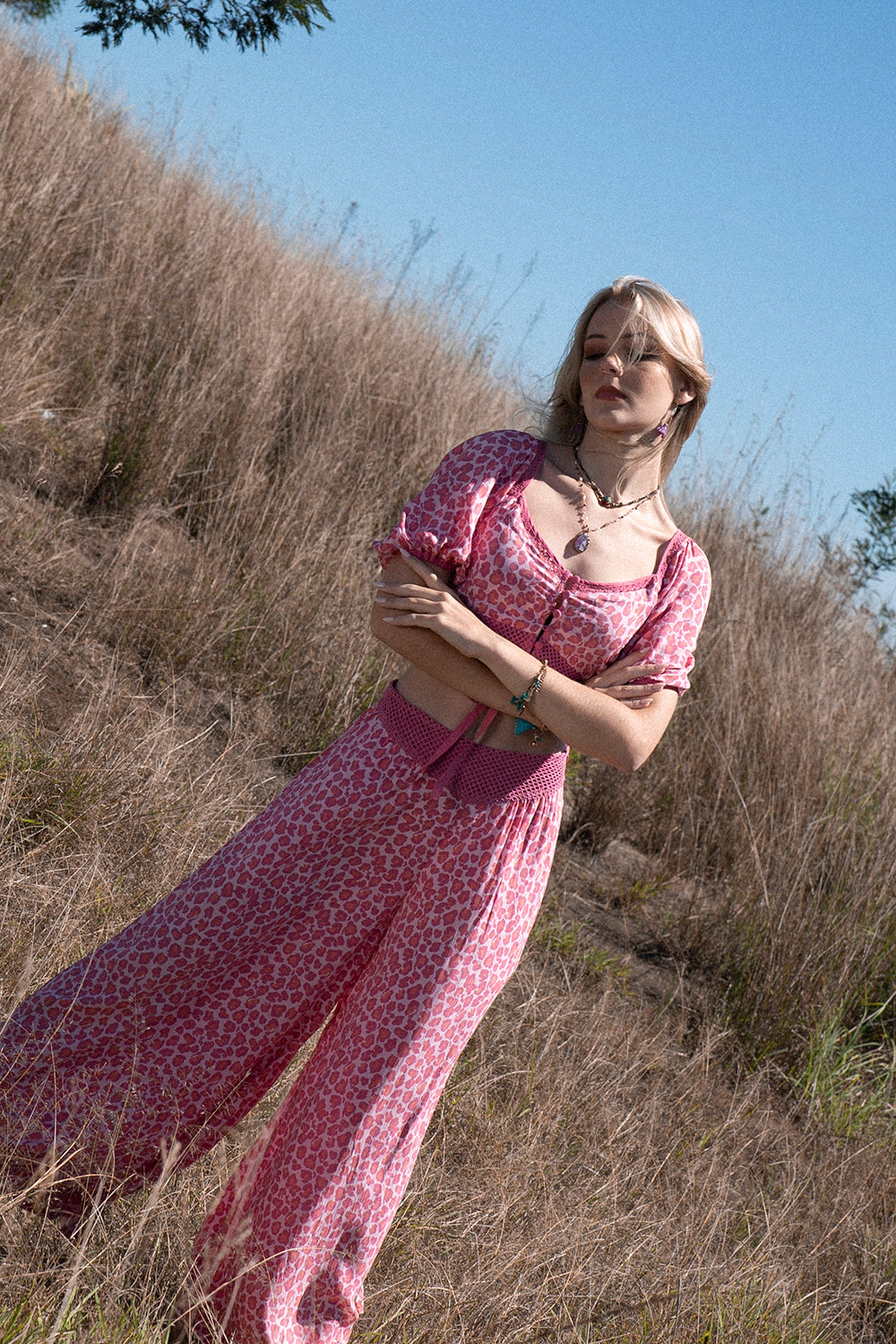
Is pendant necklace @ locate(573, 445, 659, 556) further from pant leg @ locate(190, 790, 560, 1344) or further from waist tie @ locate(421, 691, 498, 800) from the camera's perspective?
pant leg @ locate(190, 790, 560, 1344)

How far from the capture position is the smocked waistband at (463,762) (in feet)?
6.31

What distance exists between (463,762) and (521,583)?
325 mm

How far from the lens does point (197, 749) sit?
12.3 feet

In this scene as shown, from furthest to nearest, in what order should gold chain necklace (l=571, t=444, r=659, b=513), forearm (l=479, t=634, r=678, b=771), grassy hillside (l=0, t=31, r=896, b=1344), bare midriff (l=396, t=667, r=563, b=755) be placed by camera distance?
grassy hillside (l=0, t=31, r=896, b=1344) → gold chain necklace (l=571, t=444, r=659, b=513) → bare midriff (l=396, t=667, r=563, b=755) → forearm (l=479, t=634, r=678, b=771)

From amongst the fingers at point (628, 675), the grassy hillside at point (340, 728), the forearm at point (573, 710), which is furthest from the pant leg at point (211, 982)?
the fingers at point (628, 675)

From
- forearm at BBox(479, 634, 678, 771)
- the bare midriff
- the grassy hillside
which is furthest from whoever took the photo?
the grassy hillside

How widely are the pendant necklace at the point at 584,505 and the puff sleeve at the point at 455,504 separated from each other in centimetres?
13

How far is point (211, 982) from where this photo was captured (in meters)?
2.01

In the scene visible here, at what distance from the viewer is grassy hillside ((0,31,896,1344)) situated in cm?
253

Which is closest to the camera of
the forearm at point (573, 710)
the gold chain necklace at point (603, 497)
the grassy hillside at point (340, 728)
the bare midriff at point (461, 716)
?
the forearm at point (573, 710)

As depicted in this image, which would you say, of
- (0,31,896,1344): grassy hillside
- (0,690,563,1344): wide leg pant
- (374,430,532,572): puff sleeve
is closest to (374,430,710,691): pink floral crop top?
(374,430,532,572): puff sleeve

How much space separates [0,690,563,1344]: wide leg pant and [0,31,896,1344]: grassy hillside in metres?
0.19

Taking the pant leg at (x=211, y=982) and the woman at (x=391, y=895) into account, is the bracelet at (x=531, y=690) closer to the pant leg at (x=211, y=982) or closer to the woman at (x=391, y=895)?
the woman at (x=391, y=895)

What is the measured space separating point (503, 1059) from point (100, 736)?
153 cm
